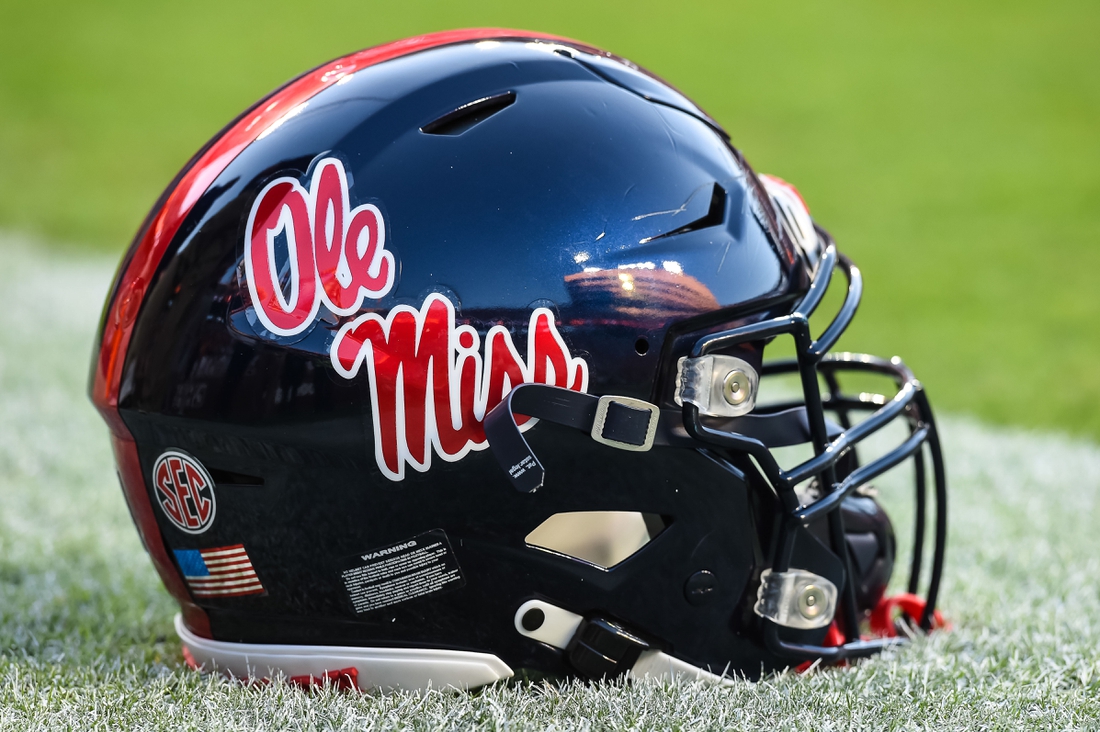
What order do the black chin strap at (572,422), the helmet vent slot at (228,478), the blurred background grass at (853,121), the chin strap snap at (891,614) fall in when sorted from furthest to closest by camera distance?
the blurred background grass at (853,121) → the chin strap snap at (891,614) → the helmet vent slot at (228,478) → the black chin strap at (572,422)

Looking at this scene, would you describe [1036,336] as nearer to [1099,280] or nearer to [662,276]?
[1099,280]

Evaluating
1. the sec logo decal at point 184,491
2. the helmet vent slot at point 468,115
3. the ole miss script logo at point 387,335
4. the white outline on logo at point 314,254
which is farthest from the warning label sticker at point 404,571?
the helmet vent slot at point 468,115

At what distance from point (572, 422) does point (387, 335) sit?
28cm

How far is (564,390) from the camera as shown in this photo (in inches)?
58.4

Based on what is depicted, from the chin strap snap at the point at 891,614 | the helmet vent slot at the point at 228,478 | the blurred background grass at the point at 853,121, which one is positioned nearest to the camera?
the helmet vent slot at the point at 228,478

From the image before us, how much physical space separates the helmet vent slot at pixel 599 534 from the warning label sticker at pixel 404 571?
0.43ft

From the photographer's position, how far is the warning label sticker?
1544 mm

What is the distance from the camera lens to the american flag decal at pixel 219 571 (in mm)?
1604

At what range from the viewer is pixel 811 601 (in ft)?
5.49

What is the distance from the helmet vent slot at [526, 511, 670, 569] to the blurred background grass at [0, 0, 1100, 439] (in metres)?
3.65

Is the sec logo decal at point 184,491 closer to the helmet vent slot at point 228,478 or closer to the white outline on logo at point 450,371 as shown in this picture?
the helmet vent slot at point 228,478

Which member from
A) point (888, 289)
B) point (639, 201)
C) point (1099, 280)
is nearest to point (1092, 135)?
point (1099, 280)

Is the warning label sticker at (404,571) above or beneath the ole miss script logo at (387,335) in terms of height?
beneath

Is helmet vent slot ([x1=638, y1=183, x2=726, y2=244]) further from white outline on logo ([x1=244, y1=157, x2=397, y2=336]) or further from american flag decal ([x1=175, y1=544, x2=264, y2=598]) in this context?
american flag decal ([x1=175, y1=544, x2=264, y2=598])
